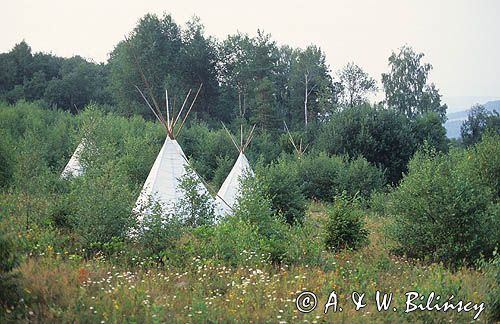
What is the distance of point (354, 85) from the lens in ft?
151

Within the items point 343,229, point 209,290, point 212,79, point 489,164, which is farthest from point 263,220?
→ point 212,79

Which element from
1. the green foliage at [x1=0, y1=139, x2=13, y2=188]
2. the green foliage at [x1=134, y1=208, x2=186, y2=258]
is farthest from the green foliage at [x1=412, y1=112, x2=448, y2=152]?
the green foliage at [x1=134, y1=208, x2=186, y2=258]

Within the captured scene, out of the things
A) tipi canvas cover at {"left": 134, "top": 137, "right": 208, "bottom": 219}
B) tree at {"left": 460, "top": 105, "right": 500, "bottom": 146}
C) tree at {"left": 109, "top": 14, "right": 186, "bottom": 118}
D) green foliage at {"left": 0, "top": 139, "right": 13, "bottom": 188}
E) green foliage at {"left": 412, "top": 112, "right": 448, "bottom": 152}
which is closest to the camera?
tipi canvas cover at {"left": 134, "top": 137, "right": 208, "bottom": 219}

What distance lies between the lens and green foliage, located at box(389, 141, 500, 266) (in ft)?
31.9

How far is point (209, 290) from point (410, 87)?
39.0 metres

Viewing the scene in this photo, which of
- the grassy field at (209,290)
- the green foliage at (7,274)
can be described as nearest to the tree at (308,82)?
the grassy field at (209,290)

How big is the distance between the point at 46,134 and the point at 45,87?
1631 centimetres

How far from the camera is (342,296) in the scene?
5988mm

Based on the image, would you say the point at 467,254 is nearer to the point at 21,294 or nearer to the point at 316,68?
the point at 21,294

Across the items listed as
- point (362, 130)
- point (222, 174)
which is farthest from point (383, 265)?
point (362, 130)

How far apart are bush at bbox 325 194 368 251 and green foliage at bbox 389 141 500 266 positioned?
0.74m

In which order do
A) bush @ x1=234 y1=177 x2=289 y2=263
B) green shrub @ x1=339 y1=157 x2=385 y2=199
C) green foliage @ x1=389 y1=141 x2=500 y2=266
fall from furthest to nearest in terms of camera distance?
1. green shrub @ x1=339 y1=157 x2=385 y2=199
2. green foliage @ x1=389 y1=141 x2=500 y2=266
3. bush @ x1=234 y1=177 x2=289 y2=263

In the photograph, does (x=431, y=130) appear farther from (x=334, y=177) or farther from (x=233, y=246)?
(x=233, y=246)

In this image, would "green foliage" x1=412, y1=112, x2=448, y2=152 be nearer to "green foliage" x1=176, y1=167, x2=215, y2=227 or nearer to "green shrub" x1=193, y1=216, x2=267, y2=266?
"green foliage" x1=176, y1=167, x2=215, y2=227
